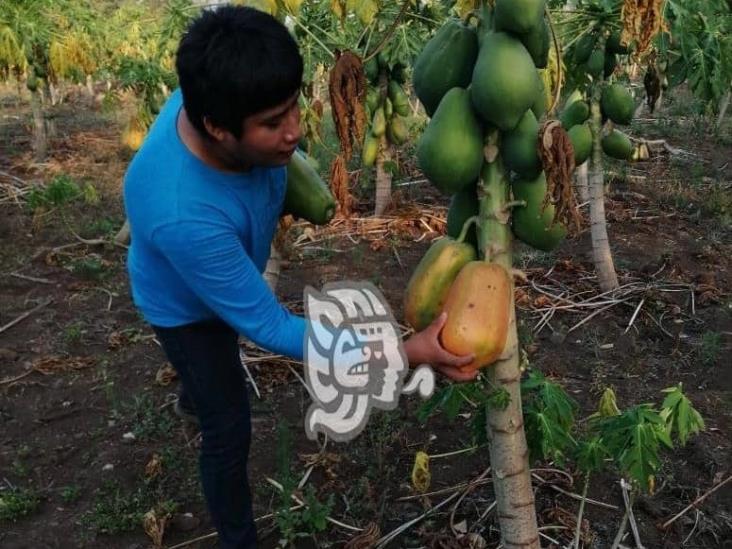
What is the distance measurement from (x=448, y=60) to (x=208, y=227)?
1.80 feet

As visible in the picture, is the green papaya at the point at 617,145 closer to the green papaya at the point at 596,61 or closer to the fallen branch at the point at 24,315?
the green papaya at the point at 596,61

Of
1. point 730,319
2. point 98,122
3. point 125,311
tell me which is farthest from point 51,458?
point 98,122

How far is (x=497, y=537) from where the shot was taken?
210 cm

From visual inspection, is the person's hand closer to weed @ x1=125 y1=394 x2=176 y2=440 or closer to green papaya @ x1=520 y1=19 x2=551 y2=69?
green papaya @ x1=520 y1=19 x2=551 y2=69

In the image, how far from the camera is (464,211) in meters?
1.40

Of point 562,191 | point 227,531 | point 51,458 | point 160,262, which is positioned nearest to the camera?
point 562,191

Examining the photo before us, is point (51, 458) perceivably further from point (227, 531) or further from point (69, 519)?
point (227, 531)

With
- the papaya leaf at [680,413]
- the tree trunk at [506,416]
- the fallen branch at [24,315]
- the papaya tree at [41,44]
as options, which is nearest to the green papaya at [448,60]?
the tree trunk at [506,416]

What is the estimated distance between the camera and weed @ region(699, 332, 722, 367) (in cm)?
316

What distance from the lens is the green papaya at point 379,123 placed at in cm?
482

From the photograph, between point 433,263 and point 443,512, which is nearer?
point 433,263

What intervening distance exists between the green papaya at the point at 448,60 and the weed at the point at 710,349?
2371 mm

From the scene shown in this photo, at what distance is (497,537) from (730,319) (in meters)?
2.09

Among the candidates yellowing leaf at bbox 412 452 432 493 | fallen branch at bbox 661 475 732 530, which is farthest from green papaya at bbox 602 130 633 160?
yellowing leaf at bbox 412 452 432 493
